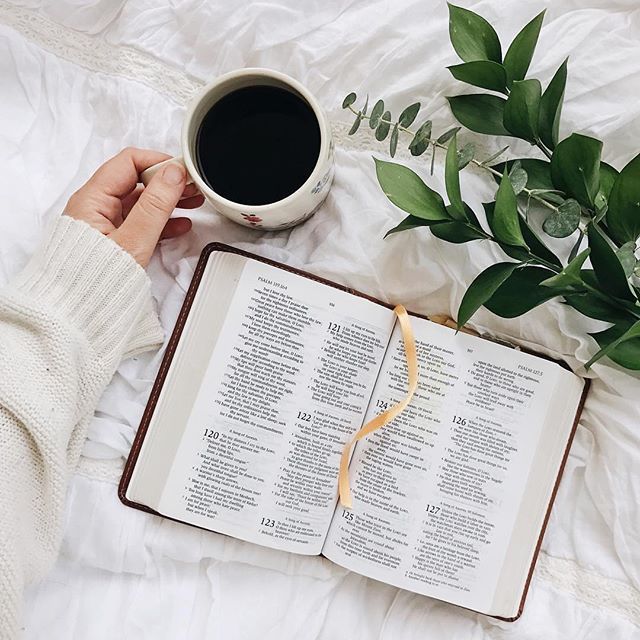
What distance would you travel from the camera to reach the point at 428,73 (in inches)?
29.4

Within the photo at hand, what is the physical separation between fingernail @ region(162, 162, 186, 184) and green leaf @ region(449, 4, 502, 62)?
26cm

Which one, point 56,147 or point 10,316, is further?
point 56,147

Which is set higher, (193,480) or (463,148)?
(463,148)

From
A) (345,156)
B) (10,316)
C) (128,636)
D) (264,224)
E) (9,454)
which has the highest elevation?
(345,156)

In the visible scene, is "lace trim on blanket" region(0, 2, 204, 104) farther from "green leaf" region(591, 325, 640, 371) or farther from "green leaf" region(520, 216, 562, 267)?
"green leaf" region(591, 325, 640, 371)

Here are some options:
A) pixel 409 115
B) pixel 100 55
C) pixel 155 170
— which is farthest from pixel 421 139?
pixel 100 55

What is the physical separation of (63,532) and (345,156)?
459 mm

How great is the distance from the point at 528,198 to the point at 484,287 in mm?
96

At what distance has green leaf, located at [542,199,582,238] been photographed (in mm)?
645

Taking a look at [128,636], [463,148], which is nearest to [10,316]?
[128,636]

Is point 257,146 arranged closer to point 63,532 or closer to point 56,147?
point 56,147

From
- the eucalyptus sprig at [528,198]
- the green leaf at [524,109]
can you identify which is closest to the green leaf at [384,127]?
the eucalyptus sprig at [528,198]

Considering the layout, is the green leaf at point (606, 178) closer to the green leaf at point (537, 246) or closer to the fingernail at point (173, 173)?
the green leaf at point (537, 246)

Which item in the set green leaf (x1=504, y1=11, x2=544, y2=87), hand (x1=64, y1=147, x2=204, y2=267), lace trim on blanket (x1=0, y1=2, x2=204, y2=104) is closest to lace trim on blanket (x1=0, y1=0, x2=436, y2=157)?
lace trim on blanket (x1=0, y1=2, x2=204, y2=104)
